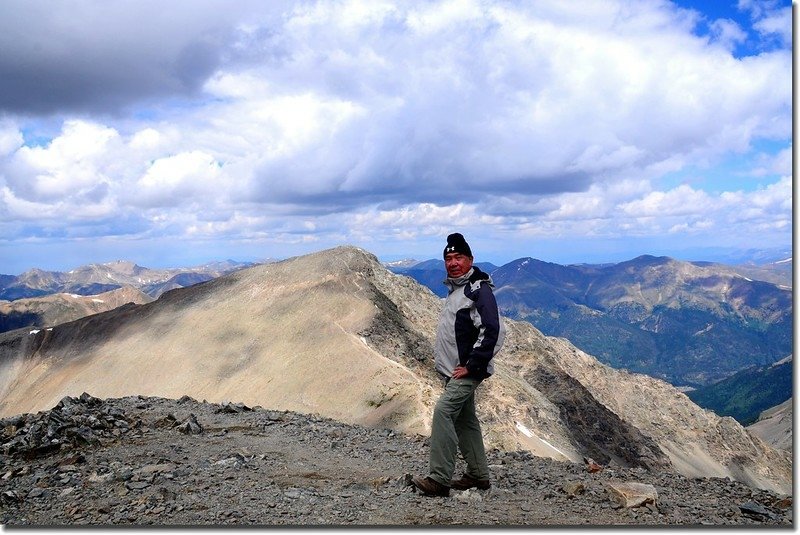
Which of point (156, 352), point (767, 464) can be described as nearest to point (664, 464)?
point (767, 464)

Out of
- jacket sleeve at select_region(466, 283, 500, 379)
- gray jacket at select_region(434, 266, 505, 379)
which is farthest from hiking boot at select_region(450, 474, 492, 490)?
jacket sleeve at select_region(466, 283, 500, 379)

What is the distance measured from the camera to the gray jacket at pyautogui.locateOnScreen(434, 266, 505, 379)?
352 inches

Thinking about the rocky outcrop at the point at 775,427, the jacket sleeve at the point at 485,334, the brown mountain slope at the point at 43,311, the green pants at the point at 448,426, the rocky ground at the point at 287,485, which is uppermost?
the jacket sleeve at the point at 485,334

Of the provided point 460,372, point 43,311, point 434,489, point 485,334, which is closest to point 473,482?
point 434,489

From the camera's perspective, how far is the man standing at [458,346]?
8.96m

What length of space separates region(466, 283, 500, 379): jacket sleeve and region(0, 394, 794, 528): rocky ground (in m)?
2.02

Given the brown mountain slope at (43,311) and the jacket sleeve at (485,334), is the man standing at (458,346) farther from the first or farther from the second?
the brown mountain slope at (43,311)

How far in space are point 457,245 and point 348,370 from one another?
26.4 meters

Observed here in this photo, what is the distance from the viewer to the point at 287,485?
10164 mm

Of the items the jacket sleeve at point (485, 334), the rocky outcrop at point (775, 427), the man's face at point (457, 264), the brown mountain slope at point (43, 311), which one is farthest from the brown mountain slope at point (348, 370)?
the brown mountain slope at point (43, 311)

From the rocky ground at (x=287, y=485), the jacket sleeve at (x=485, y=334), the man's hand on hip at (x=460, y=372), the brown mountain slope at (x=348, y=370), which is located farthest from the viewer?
the brown mountain slope at (x=348, y=370)

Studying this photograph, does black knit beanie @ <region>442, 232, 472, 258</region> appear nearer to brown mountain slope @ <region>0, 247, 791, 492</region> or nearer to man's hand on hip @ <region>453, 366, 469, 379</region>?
man's hand on hip @ <region>453, 366, 469, 379</region>

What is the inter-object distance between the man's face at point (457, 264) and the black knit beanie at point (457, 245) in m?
0.07

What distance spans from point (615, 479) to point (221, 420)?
1028 centimetres
